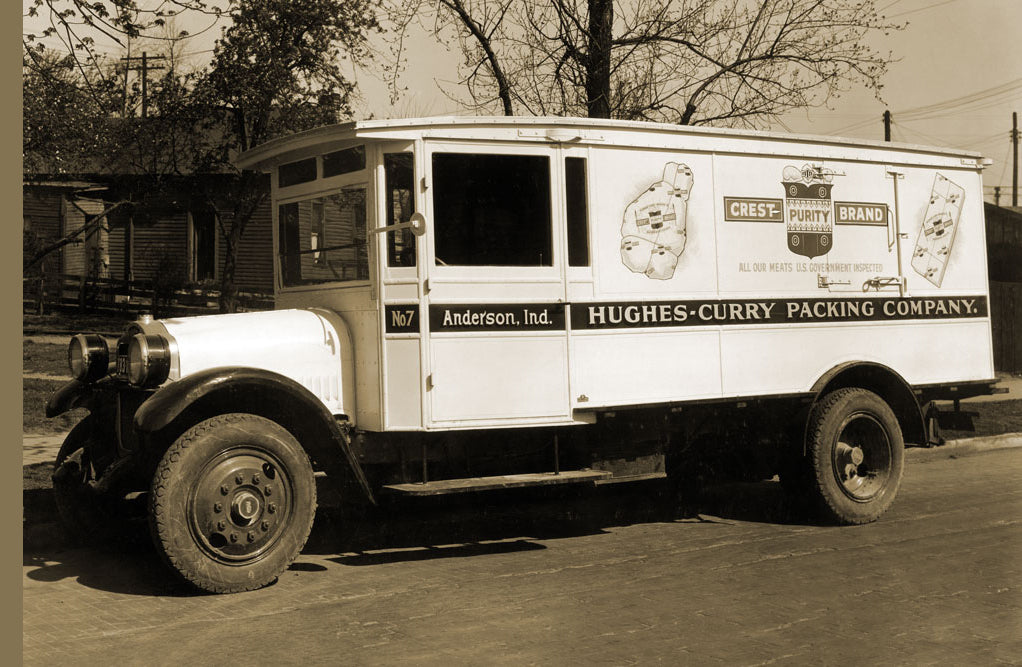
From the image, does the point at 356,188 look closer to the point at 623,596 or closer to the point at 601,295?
the point at 601,295

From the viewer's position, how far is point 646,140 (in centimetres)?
745

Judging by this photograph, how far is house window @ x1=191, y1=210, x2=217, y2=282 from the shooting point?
107 ft

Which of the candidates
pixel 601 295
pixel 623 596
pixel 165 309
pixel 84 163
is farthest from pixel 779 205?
pixel 165 309

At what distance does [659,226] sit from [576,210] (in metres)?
0.67

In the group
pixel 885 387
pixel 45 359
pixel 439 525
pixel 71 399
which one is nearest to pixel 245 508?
pixel 71 399

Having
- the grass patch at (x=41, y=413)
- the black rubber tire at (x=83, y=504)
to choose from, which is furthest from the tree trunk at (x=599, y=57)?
the black rubber tire at (x=83, y=504)

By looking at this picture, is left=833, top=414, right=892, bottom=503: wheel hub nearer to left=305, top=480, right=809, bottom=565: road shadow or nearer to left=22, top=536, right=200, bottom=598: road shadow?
left=305, top=480, right=809, bottom=565: road shadow

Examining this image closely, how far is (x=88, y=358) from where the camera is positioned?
7070 mm

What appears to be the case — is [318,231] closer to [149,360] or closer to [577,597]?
[149,360]

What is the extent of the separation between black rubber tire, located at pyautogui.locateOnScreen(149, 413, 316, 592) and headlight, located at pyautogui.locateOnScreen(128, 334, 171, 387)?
420 millimetres

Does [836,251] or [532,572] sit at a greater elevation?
[836,251]

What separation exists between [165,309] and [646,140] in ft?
79.3

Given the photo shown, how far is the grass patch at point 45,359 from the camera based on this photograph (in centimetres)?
1795

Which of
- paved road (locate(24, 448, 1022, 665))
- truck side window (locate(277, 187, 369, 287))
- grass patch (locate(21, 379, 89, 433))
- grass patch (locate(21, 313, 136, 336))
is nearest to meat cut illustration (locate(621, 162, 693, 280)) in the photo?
truck side window (locate(277, 187, 369, 287))
